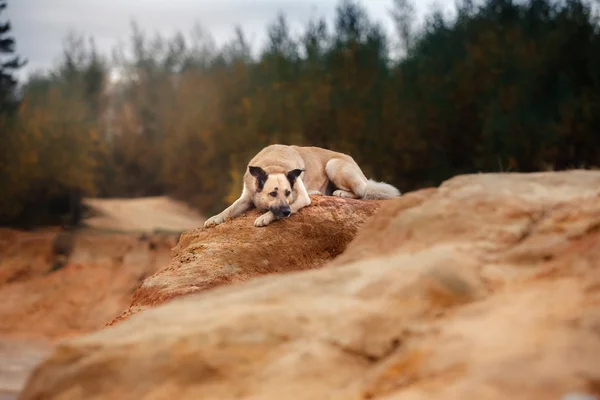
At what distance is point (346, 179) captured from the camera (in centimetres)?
962

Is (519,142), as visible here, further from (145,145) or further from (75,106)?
(145,145)

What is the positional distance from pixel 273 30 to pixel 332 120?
265 inches

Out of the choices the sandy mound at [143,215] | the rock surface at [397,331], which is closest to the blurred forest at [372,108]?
the sandy mound at [143,215]

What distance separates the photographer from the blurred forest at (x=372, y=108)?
69.5 ft

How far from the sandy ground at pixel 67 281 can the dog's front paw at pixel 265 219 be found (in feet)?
45.0

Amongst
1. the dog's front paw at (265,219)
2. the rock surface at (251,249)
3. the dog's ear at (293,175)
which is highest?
the dog's ear at (293,175)

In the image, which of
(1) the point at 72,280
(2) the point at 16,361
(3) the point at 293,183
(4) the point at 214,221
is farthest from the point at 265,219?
(1) the point at 72,280

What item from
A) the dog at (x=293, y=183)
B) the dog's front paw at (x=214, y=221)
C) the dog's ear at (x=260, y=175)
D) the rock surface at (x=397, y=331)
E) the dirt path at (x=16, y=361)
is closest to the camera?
the rock surface at (x=397, y=331)

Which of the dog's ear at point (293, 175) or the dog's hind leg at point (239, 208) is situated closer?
the dog's ear at point (293, 175)

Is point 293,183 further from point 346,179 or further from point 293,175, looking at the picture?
point 346,179

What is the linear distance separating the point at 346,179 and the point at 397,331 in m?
6.41

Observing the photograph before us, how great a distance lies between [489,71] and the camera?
74.7 ft

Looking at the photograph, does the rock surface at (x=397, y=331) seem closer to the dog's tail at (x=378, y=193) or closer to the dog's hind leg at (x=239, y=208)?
the dog's hind leg at (x=239, y=208)

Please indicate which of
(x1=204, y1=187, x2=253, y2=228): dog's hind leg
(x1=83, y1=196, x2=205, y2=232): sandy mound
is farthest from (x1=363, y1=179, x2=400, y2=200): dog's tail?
(x1=83, y1=196, x2=205, y2=232): sandy mound
